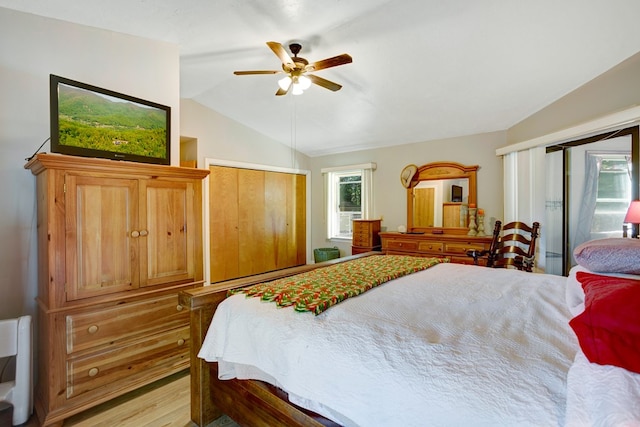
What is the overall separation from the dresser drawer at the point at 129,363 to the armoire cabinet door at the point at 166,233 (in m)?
0.40

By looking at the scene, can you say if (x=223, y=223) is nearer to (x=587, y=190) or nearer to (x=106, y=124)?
(x=106, y=124)

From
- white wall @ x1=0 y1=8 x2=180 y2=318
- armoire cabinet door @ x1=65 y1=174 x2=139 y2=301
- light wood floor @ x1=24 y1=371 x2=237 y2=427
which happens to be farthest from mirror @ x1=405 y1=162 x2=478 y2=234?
white wall @ x1=0 y1=8 x2=180 y2=318

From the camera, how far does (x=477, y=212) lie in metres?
4.05

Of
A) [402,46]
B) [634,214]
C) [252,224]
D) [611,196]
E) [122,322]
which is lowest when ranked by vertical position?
[122,322]

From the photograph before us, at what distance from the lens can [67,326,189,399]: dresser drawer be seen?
1775mm

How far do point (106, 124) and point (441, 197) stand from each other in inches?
156

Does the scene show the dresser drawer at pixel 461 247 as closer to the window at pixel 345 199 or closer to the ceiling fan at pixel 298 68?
the window at pixel 345 199

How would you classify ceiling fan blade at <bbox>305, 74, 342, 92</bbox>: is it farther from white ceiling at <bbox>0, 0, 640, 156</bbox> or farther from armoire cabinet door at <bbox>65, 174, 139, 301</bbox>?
armoire cabinet door at <bbox>65, 174, 139, 301</bbox>

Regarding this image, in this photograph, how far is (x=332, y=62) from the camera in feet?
7.77

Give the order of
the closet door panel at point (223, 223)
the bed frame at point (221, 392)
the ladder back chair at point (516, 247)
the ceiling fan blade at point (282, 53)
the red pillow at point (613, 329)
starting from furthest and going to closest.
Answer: the closet door panel at point (223, 223)
the ladder back chair at point (516, 247)
the ceiling fan blade at point (282, 53)
the bed frame at point (221, 392)
the red pillow at point (613, 329)

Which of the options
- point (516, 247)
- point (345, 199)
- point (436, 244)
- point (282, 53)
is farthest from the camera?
point (345, 199)

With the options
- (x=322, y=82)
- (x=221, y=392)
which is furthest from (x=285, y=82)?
(x=221, y=392)

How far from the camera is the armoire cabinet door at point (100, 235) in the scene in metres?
1.76

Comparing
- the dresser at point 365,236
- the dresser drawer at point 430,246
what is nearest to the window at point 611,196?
the dresser drawer at point 430,246
